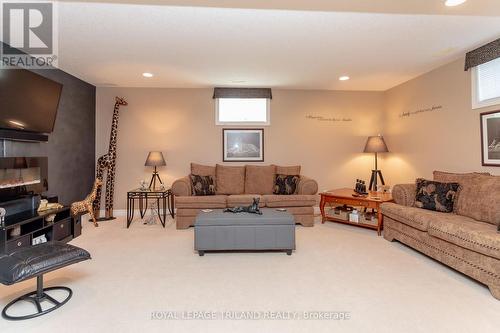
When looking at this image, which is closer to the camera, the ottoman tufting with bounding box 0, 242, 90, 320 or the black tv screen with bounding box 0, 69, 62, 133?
the ottoman tufting with bounding box 0, 242, 90, 320

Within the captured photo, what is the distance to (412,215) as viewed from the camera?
318cm

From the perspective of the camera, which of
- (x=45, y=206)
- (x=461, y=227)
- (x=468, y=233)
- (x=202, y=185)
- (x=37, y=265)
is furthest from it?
(x=202, y=185)

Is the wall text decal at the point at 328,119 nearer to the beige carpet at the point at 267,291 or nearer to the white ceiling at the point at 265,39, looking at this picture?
the white ceiling at the point at 265,39

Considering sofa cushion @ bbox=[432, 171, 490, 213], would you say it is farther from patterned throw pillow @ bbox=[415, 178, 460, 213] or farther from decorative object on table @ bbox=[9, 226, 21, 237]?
decorative object on table @ bbox=[9, 226, 21, 237]

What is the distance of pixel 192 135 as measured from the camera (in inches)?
209

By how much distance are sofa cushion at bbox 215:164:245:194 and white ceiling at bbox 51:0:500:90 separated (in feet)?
5.39

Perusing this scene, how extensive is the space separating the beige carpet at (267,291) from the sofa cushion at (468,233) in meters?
0.36

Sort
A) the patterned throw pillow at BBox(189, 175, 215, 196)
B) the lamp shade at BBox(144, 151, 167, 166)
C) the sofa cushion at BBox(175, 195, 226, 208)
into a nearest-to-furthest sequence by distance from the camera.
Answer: the sofa cushion at BBox(175, 195, 226, 208), the patterned throw pillow at BBox(189, 175, 215, 196), the lamp shade at BBox(144, 151, 167, 166)

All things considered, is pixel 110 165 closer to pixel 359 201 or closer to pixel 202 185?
pixel 202 185

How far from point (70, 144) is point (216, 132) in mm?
2490

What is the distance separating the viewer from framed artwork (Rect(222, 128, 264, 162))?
536cm

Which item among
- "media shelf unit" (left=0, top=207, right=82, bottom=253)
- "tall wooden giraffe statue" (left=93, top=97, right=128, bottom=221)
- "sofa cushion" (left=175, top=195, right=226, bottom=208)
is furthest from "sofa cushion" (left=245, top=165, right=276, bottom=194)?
"media shelf unit" (left=0, top=207, right=82, bottom=253)

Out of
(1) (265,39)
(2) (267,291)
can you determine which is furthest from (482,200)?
(1) (265,39)

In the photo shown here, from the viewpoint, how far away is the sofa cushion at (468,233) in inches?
89.4
